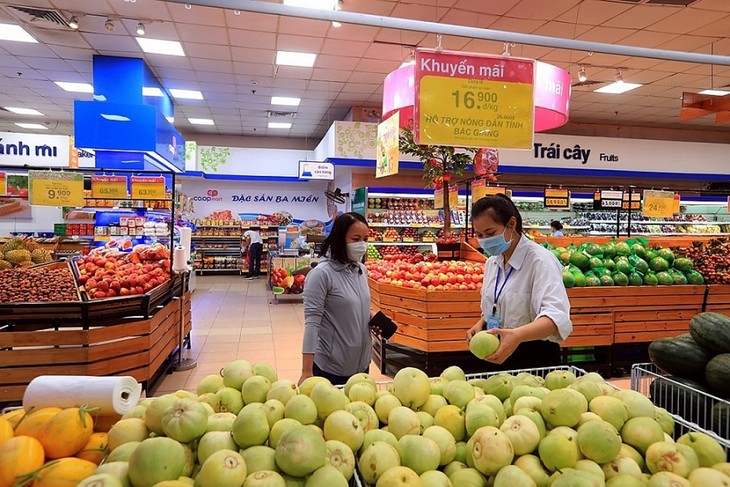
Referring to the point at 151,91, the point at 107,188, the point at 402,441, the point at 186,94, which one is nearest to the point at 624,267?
the point at 402,441

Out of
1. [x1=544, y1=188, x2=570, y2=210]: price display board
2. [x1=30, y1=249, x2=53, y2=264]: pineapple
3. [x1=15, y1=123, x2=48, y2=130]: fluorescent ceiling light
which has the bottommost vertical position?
[x1=30, y1=249, x2=53, y2=264]: pineapple

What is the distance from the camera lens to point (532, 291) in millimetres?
2236

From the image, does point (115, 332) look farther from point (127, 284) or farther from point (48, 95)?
point (48, 95)

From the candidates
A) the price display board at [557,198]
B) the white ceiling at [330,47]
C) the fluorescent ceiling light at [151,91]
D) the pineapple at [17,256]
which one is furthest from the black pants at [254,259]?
the price display board at [557,198]

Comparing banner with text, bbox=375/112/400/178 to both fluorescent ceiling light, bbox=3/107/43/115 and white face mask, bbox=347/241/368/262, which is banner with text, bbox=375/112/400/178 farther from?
fluorescent ceiling light, bbox=3/107/43/115

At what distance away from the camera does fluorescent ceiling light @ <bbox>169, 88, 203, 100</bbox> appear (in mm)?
10070

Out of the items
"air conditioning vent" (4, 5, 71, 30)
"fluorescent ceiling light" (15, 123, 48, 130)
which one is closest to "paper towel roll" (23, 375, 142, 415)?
"air conditioning vent" (4, 5, 71, 30)

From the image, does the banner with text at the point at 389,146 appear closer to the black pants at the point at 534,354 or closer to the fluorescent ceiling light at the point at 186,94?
the black pants at the point at 534,354

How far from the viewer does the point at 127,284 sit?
428cm

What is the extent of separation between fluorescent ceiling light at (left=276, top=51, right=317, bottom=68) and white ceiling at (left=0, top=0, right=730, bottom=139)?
0.14 meters

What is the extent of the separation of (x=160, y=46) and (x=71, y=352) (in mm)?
5826

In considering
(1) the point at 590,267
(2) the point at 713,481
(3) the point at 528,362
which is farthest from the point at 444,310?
(2) the point at 713,481

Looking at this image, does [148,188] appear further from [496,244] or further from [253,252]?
[253,252]

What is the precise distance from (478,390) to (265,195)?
1440 centimetres
